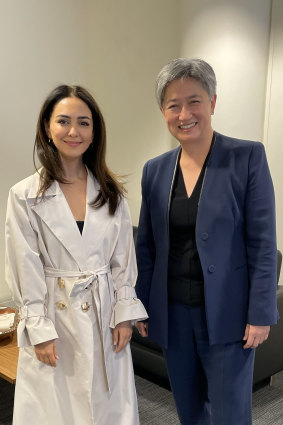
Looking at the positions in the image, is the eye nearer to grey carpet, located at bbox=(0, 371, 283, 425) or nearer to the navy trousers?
the navy trousers

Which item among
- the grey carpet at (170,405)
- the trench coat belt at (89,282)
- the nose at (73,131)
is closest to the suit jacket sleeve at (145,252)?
the trench coat belt at (89,282)

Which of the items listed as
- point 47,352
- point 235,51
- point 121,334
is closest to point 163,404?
point 121,334

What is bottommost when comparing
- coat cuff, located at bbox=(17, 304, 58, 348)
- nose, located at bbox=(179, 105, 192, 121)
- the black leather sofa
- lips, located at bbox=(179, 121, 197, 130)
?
the black leather sofa

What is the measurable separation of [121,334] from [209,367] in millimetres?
351

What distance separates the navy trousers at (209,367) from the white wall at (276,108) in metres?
1.95

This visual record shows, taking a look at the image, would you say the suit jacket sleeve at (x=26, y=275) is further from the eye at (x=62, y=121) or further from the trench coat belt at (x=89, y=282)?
the eye at (x=62, y=121)

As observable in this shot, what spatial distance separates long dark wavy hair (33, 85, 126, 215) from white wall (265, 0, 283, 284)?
6.98 ft

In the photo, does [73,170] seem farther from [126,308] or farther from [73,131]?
[126,308]

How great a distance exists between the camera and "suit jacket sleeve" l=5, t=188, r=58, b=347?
143 cm

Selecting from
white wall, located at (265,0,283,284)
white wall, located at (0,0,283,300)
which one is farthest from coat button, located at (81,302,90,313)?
white wall, located at (265,0,283,284)

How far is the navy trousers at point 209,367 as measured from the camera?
5.25ft

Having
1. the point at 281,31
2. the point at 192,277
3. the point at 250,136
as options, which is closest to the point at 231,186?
the point at 192,277

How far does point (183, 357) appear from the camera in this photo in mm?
1685

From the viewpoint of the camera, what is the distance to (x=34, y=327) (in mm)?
1422
